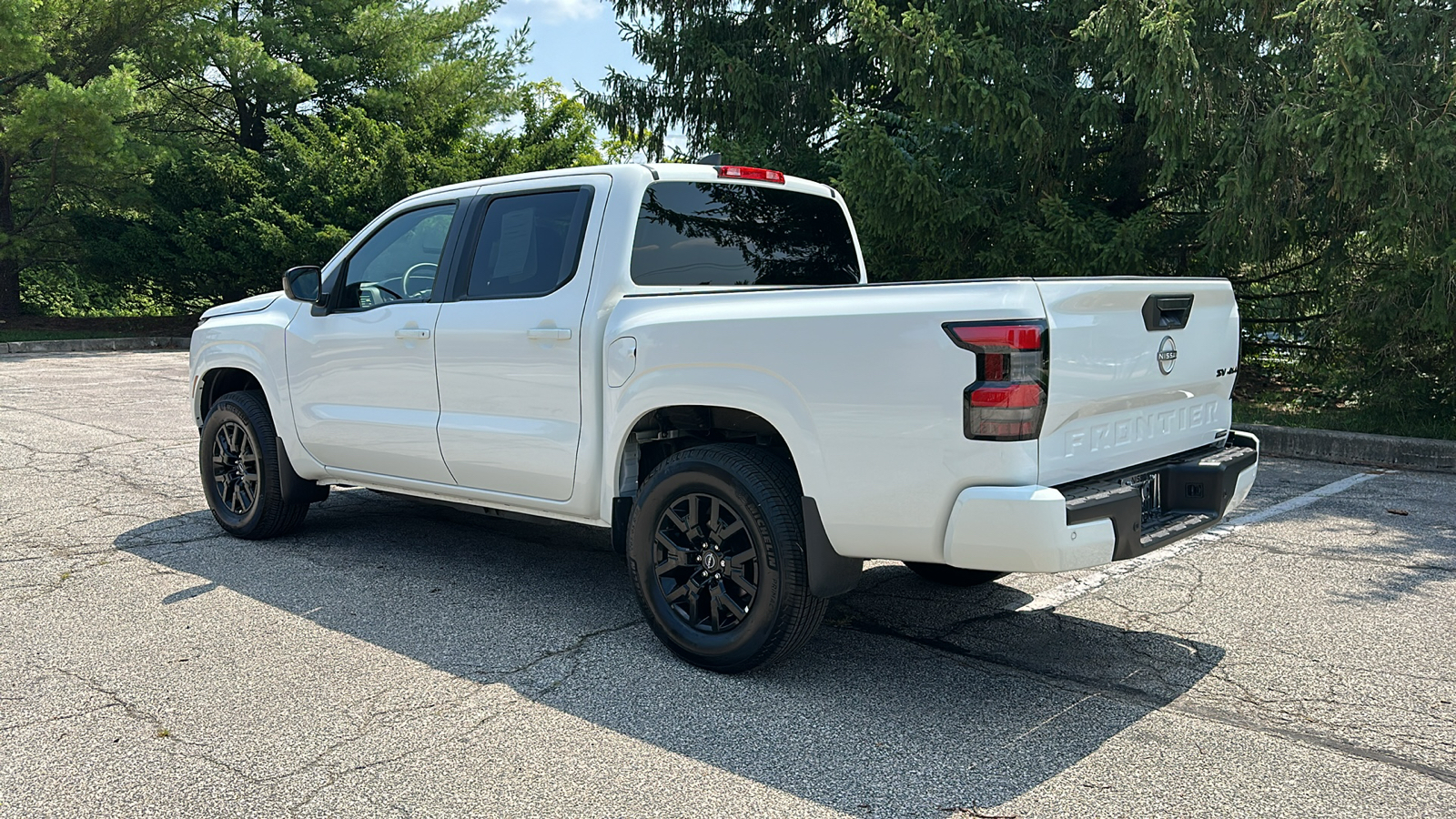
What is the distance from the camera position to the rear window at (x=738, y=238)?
495cm

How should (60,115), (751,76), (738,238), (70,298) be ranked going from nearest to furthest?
1. (738,238)
2. (751,76)
3. (60,115)
4. (70,298)

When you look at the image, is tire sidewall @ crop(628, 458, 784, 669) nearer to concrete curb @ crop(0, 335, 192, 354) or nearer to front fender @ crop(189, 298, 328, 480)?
front fender @ crop(189, 298, 328, 480)

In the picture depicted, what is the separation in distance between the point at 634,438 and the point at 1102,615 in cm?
220

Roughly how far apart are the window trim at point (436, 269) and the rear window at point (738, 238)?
1094mm

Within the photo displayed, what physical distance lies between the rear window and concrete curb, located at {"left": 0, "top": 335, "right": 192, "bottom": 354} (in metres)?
20.2

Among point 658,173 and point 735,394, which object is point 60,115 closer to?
point 658,173

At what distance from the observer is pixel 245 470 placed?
644 cm

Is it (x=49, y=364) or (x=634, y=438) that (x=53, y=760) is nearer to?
(x=634, y=438)

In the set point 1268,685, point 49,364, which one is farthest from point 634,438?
point 49,364

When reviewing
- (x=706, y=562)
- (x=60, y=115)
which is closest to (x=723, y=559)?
(x=706, y=562)

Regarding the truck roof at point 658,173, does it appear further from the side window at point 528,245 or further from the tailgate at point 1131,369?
the tailgate at point 1131,369

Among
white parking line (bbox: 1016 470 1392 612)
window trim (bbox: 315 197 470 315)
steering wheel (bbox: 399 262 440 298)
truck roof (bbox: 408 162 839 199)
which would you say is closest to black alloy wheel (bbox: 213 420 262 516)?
window trim (bbox: 315 197 470 315)

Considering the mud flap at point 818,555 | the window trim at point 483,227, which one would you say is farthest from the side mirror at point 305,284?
the mud flap at point 818,555

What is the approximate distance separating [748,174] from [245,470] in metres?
3.31
